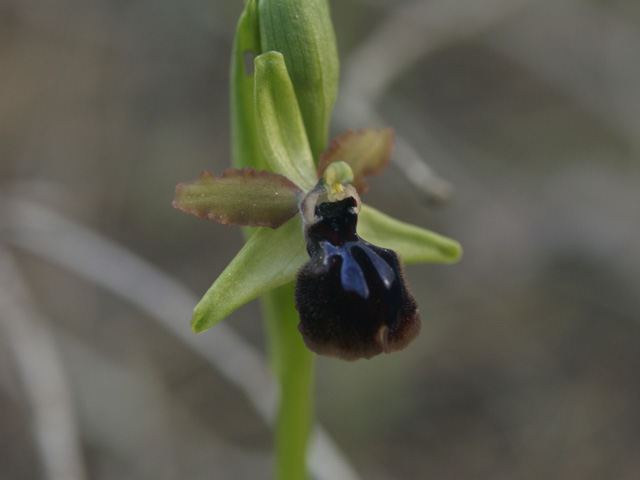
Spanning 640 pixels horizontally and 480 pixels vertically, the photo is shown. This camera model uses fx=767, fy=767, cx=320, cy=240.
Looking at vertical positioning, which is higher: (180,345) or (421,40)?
(421,40)

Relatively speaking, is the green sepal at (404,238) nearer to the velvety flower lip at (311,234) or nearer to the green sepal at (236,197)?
the velvety flower lip at (311,234)

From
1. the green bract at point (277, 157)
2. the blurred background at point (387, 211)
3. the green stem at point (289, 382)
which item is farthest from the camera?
the blurred background at point (387, 211)

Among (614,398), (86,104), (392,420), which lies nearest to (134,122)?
(86,104)

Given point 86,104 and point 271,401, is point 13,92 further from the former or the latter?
point 271,401

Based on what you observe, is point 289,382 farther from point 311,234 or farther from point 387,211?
point 387,211

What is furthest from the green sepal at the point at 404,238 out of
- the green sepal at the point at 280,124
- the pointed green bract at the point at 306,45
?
the pointed green bract at the point at 306,45

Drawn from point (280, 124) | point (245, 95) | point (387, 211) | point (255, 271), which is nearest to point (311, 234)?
point (255, 271)

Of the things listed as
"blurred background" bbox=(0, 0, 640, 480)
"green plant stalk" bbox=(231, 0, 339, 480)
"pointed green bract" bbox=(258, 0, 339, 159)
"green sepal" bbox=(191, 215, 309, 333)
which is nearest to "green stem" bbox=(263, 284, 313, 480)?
"green plant stalk" bbox=(231, 0, 339, 480)

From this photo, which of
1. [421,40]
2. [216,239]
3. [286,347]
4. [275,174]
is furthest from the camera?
[216,239]
